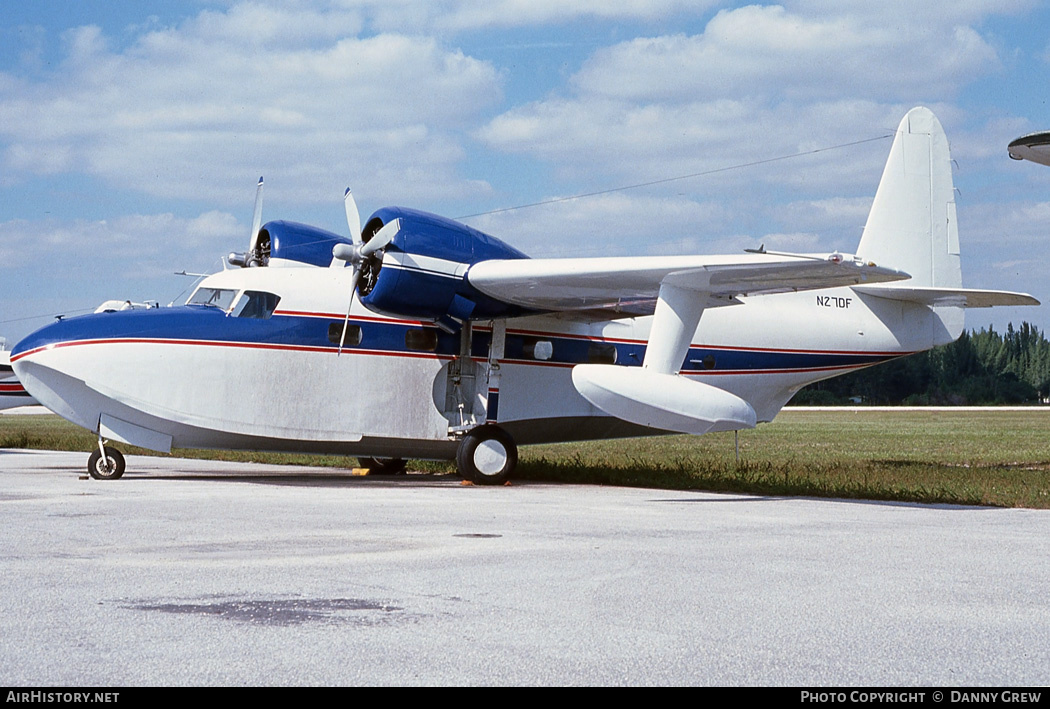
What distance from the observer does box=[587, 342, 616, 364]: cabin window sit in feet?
63.5

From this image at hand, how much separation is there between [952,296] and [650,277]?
21.9 ft

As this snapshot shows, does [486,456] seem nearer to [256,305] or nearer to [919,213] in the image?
[256,305]

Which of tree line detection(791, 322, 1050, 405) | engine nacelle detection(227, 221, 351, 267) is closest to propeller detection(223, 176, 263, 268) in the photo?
engine nacelle detection(227, 221, 351, 267)

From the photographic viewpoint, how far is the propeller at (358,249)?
53.2 ft

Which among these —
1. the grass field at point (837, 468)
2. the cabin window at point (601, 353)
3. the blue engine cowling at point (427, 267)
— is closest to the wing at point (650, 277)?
the blue engine cowling at point (427, 267)

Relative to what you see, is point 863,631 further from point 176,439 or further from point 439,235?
Result: point 176,439

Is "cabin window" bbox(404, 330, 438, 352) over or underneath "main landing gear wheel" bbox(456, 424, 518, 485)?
over

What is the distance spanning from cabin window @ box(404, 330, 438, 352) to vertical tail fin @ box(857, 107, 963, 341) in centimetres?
908

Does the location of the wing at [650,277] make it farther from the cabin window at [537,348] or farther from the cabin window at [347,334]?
the cabin window at [347,334]

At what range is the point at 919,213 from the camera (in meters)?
20.9

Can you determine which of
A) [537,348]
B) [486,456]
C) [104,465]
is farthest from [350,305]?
[104,465]

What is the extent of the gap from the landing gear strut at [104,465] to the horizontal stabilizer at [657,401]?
26.7 feet

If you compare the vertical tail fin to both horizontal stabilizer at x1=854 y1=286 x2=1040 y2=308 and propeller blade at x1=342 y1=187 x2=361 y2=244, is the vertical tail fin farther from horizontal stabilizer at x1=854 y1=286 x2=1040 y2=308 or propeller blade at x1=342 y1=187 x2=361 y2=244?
propeller blade at x1=342 y1=187 x2=361 y2=244
